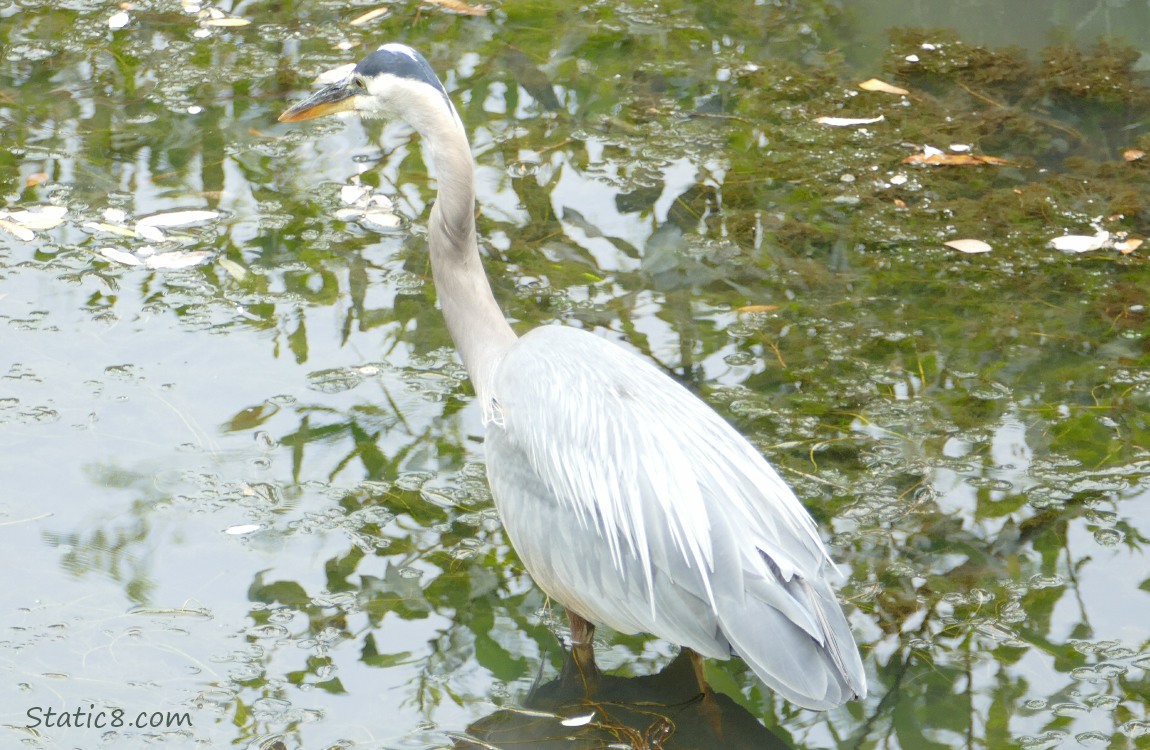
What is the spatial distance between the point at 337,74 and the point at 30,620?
3378mm

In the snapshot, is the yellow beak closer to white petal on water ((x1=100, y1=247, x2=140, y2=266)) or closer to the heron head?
the heron head

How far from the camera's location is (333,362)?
4379mm

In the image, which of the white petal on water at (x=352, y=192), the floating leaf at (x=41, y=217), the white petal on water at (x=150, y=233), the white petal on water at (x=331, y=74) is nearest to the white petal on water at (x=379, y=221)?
the white petal on water at (x=352, y=192)

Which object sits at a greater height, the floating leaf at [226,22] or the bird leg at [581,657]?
the floating leaf at [226,22]

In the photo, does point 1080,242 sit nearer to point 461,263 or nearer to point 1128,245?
point 1128,245

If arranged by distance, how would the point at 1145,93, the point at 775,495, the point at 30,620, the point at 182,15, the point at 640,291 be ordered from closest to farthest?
the point at 775,495 < the point at 30,620 < the point at 640,291 < the point at 1145,93 < the point at 182,15

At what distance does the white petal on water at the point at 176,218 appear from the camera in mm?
5000

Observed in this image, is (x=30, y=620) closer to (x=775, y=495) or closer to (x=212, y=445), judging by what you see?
(x=212, y=445)

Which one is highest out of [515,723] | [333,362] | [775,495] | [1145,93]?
[1145,93]

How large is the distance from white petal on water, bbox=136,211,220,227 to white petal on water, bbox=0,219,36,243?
0.40 meters

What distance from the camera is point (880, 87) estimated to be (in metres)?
5.97

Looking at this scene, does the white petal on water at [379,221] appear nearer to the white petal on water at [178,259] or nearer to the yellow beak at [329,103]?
the white petal on water at [178,259]

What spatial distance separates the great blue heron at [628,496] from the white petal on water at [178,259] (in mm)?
1567

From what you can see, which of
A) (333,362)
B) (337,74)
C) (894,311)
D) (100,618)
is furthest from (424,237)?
(100,618)
